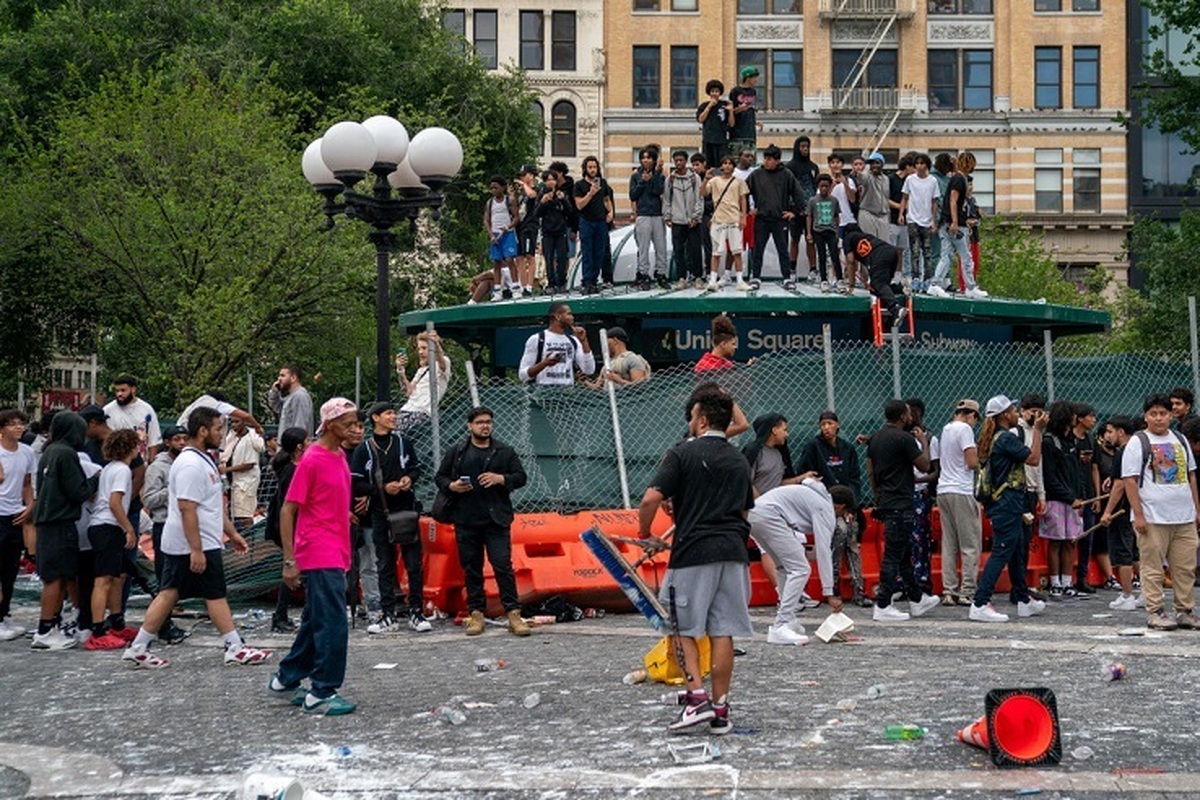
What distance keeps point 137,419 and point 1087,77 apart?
49162 millimetres

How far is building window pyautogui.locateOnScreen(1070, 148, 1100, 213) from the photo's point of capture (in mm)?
59406

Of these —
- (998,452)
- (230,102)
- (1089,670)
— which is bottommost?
(1089,670)

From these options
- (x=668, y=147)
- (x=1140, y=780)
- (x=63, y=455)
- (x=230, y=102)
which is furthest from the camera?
(x=668, y=147)

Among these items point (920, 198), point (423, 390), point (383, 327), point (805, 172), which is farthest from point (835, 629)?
point (805, 172)

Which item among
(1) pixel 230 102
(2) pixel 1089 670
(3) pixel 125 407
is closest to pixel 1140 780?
(2) pixel 1089 670

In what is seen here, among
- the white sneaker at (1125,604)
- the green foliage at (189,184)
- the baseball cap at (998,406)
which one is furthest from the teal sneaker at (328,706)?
the green foliage at (189,184)

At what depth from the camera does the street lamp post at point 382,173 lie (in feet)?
47.8

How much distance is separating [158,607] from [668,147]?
158 feet

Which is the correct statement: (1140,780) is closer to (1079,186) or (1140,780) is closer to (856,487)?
(856,487)

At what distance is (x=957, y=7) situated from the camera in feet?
193

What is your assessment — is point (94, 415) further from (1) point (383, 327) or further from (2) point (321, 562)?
(2) point (321, 562)

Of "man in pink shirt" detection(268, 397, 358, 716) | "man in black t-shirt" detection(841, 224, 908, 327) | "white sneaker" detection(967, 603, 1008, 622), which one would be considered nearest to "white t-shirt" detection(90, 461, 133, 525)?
"man in pink shirt" detection(268, 397, 358, 716)

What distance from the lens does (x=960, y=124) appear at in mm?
58781

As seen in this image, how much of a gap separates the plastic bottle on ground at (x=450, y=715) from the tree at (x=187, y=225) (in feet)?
65.5
